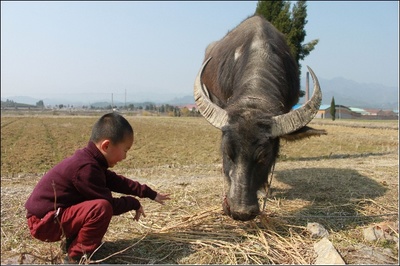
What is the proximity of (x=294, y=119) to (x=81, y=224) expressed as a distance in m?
2.74

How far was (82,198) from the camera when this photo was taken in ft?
12.3

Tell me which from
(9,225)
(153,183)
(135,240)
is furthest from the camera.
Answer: (153,183)

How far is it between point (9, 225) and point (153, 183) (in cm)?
332

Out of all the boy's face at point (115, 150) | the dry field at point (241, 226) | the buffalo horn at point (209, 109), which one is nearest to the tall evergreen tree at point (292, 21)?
the dry field at point (241, 226)

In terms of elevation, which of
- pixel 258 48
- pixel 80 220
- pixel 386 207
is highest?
pixel 258 48

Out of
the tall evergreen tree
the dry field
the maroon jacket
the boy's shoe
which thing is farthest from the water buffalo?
the tall evergreen tree

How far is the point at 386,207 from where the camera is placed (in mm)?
5887

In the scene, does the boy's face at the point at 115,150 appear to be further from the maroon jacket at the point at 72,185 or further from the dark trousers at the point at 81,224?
the dark trousers at the point at 81,224

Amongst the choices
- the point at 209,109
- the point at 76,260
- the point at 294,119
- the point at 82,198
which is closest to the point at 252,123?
the point at 294,119

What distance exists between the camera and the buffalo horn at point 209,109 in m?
4.62

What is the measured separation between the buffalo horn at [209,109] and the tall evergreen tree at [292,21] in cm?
888

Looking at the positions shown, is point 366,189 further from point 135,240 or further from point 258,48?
point 135,240

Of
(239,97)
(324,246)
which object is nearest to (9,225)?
(239,97)

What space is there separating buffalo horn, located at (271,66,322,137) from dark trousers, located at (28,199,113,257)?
217 centimetres
